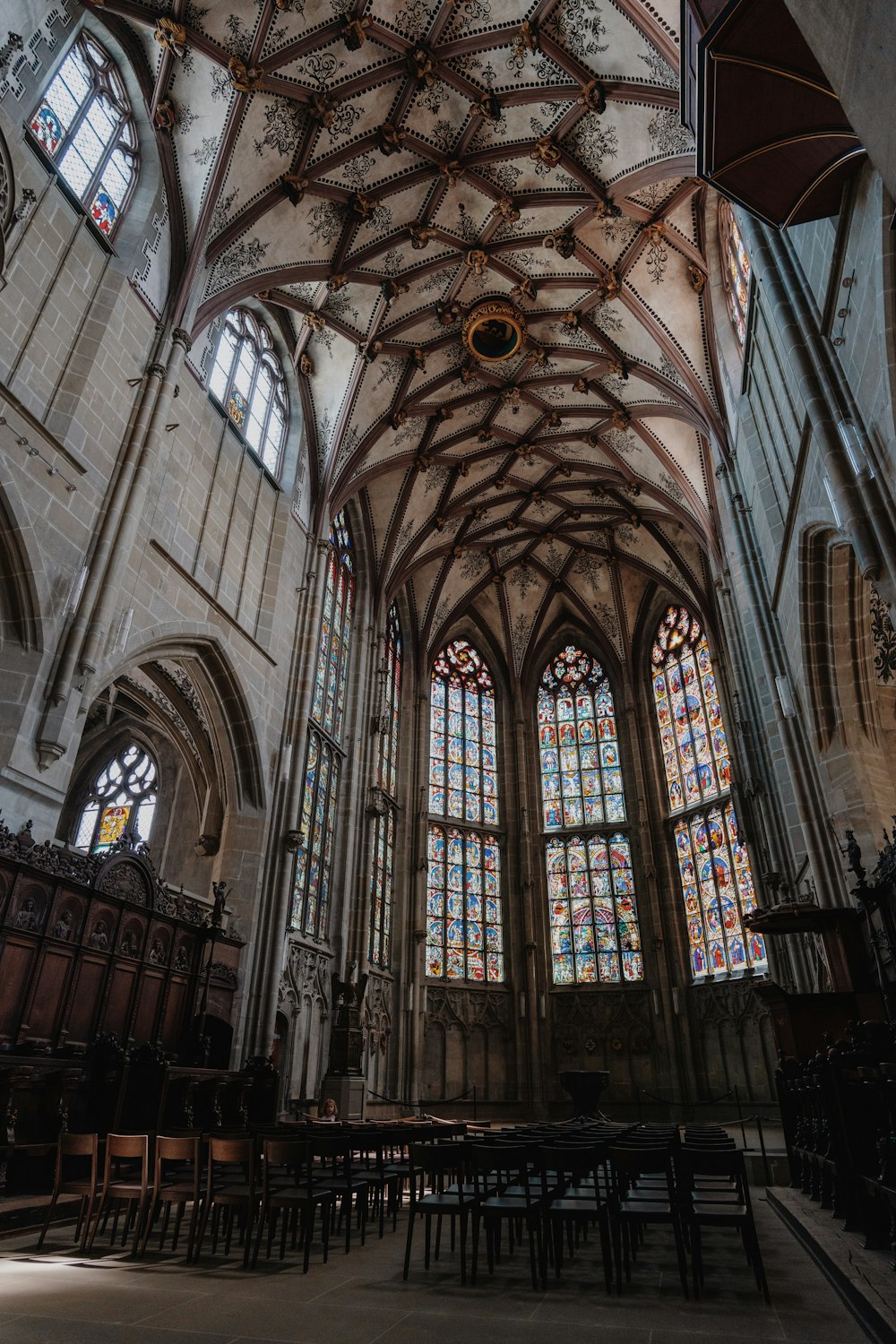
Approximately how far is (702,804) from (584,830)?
3.73m

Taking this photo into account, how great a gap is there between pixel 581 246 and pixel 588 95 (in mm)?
3190

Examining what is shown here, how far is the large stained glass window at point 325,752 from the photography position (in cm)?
1667

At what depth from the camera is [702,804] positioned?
22.2m

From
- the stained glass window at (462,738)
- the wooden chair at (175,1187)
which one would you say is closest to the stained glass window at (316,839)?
the stained glass window at (462,738)

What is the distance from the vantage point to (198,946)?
12398 mm

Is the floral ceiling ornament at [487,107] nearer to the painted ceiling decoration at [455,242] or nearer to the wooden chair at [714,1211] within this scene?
the painted ceiling decoration at [455,242]

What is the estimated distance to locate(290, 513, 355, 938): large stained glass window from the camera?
1667 centimetres

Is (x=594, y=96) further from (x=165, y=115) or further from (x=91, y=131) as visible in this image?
(x=91, y=131)

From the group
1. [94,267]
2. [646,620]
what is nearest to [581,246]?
[94,267]

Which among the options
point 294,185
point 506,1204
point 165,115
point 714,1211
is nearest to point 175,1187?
point 506,1204

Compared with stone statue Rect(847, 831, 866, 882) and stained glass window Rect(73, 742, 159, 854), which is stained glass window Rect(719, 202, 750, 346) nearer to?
stone statue Rect(847, 831, 866, 882)

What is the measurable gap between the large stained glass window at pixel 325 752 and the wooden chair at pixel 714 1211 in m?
10.9

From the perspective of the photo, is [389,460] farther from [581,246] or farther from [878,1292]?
[878,1292]

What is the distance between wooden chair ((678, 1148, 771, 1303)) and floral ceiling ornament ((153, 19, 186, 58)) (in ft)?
51.9
